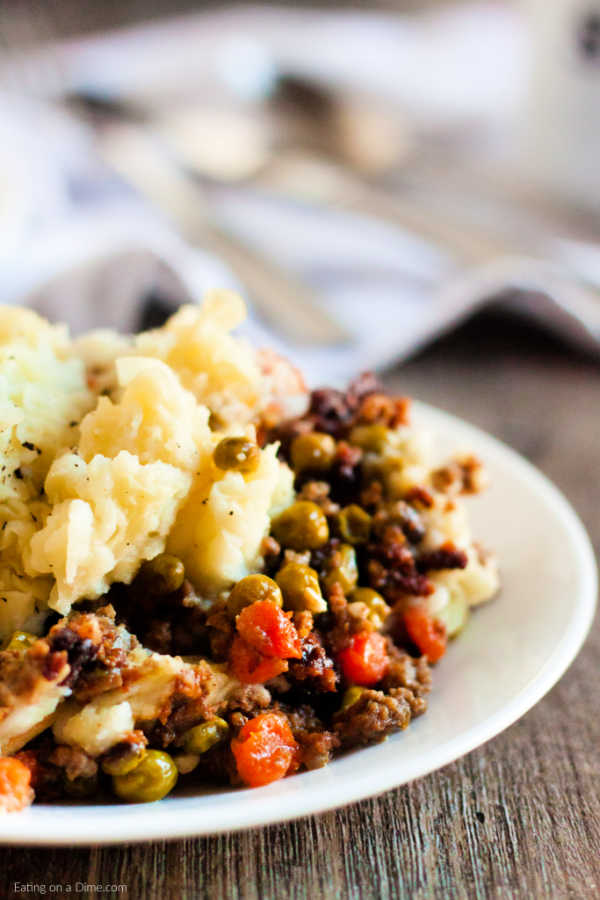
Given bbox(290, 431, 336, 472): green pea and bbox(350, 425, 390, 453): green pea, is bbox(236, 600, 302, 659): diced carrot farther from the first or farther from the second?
bbox(350, 425, 390, 453): green pea

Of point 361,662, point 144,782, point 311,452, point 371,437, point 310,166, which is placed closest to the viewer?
point 144,782

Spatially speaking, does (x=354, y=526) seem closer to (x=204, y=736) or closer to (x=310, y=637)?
(x=310, y=637)

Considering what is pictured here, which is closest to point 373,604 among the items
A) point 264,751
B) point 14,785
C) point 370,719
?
point 370,719

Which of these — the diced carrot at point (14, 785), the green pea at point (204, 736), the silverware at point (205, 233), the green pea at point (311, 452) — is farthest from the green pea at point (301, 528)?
the silverware at point (205, 233)

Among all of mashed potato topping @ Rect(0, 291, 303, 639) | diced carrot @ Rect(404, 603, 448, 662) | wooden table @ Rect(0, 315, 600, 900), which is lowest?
wooden table @ Rect(0, 315, 600, 900)

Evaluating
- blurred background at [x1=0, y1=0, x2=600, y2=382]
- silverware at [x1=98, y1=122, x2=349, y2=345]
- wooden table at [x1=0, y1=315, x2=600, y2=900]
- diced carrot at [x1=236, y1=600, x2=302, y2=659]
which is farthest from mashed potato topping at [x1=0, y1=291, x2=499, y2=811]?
silverware at [x1=98, y1=122, x2=349, y2=345]

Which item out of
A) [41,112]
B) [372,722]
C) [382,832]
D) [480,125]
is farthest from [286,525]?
[480,125]
